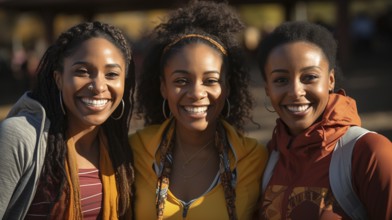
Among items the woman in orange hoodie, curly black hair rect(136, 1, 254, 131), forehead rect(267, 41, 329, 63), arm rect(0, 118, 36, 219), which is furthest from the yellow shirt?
arm rect(0, 118, 36, 219)

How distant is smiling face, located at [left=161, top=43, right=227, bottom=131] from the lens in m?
3.09

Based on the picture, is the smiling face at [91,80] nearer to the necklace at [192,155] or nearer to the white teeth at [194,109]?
the white teeth at [194,109]

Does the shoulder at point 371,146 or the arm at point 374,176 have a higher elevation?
the shoulder at point 371,146

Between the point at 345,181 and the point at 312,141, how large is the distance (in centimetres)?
28

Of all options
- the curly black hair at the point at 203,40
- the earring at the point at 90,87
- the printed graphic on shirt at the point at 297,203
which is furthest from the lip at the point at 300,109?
the earring at the point at 90,87

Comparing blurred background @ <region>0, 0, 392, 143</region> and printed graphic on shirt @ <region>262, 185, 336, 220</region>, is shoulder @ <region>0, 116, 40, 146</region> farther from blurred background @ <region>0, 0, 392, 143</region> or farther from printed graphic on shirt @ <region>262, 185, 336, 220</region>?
blurred background @ <region>0, 0, 392, 143</region>

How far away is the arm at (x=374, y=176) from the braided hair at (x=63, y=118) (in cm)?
132

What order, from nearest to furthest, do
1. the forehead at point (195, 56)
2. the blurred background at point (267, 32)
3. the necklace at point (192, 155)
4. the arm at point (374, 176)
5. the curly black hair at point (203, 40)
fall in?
1. the arm at point (374, 176)
2. the forehead at point (195, 56)
3. the necklace at point (192, 155)
4. the curly black hair at point (203, 40)
5. the blurred background at point (267, 32)

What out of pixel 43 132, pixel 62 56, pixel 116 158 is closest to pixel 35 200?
pixel 43 132

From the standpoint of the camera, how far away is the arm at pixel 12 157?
2555 mm

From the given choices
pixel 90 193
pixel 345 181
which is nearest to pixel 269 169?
pixel 345 181

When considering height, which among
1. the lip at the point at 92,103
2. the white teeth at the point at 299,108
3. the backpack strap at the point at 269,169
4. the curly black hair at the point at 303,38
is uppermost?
the curly black hair at the point at 303,38

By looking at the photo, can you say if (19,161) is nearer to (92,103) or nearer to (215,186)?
(92,103)

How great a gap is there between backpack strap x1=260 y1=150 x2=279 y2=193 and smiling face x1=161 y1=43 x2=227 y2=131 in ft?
1.49
